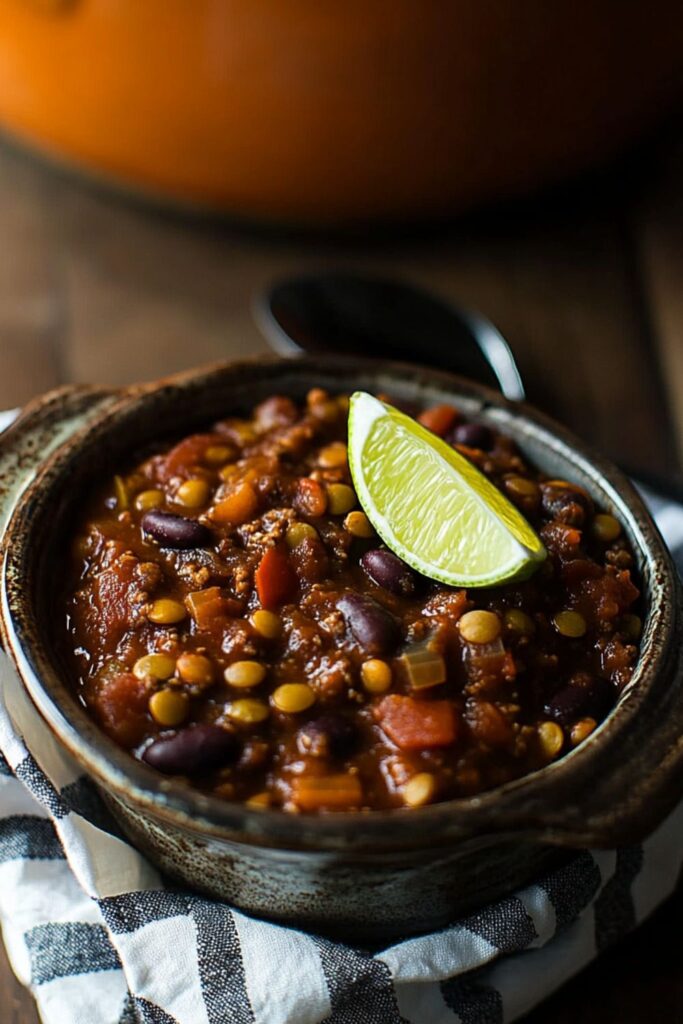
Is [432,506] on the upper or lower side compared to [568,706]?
upper

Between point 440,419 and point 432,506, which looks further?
point 440,419

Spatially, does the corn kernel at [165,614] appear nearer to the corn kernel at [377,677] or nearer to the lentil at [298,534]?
the lentil at [298,534]

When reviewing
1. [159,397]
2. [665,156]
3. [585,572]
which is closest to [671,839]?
[585,572]

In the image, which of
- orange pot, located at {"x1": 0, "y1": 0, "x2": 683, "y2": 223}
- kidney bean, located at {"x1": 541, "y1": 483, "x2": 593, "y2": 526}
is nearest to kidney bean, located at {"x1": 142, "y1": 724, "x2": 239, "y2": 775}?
kidney bean, located at {"x1": 541, "y1": 483, "x2": 593, "y2": 526}

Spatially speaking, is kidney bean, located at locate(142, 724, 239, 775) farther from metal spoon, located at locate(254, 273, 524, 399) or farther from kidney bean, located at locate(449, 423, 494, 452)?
metal spoon, located at locate(254, 273, 524, 399)

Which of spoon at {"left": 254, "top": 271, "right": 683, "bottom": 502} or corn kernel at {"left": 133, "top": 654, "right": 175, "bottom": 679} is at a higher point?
corn kernel at {"left": 133, "top": 654, "right": 175, "bottom": 679}

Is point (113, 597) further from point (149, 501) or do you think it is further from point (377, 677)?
point (377, 677)

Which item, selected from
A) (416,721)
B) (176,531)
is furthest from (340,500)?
(416,721)
